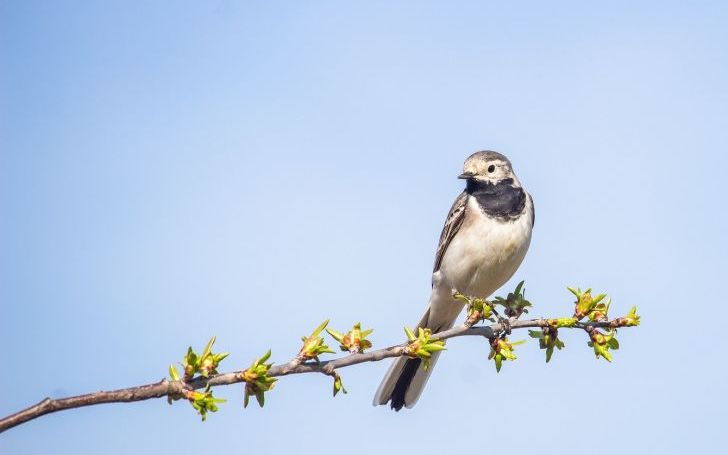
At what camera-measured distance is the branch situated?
4172 mm

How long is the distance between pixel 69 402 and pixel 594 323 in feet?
14.7

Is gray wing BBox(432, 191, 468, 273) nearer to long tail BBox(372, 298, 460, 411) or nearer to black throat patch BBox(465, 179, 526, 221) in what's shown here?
black throat patch BBox(465, 179, 526, 221)

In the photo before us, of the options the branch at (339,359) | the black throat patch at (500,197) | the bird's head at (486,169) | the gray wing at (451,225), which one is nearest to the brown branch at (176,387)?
the branch at (339,359)

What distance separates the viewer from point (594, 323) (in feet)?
23.8

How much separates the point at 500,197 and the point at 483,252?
87 cm

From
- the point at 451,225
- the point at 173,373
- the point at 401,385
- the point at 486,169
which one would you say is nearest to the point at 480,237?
the point at 451,225

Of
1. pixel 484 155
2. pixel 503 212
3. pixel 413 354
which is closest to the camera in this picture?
pixel 413 354

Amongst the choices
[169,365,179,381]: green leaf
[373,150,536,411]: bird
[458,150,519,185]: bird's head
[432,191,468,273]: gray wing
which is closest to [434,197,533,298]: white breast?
[373,150,536,411]: bird

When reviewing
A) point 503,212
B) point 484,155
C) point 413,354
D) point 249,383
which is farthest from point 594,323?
point 484,155

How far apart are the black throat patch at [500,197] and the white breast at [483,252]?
0.25 feet

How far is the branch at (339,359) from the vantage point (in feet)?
13.7

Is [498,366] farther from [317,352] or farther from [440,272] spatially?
[440,272]

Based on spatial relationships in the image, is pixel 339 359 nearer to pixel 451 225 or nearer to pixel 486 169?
pixel 451 225

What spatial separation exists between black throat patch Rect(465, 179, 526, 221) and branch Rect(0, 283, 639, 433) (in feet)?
8.24
